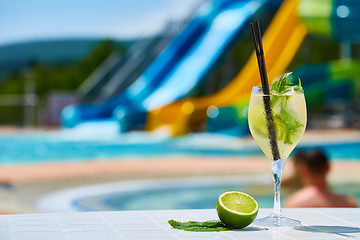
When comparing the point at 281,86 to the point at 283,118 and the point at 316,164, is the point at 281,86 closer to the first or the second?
the point at 283,118

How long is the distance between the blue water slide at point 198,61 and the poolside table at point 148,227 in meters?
11.7

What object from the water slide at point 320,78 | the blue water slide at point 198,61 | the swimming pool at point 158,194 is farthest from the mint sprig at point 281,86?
the blue water slide at point 198,61

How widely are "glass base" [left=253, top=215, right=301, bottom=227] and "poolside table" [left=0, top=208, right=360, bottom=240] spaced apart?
0.03m

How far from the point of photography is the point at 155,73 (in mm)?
15039

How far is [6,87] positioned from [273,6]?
16.3 metres

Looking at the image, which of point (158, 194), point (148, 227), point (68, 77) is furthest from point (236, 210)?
point (68, 77)

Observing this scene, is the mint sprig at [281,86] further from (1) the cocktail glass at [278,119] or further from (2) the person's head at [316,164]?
(2) the person's head at [316,164]

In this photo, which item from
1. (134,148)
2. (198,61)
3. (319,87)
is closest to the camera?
(134,148)

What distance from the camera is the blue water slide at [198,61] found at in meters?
13.6

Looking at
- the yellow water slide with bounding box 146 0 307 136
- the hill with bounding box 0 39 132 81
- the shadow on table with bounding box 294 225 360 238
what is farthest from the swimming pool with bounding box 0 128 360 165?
the hill with bounding box 0 39 132 81

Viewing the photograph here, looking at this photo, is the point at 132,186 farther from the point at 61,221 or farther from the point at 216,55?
the point at 216,55

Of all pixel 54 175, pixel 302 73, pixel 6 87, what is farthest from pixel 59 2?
pixel 54 175

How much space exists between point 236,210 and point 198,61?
42.6 ft

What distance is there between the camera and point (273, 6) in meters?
14.8
